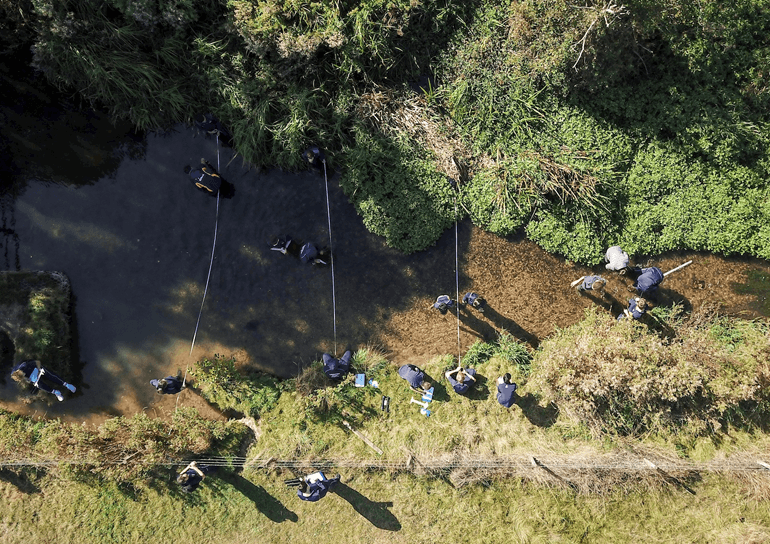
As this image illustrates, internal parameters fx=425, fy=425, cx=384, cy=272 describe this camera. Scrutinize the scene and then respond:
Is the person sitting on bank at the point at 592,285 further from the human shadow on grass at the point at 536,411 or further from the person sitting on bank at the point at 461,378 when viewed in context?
the person sitting on bank at the point at 461,378

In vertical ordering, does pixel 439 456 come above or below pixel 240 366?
below

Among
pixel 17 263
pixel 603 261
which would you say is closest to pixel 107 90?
pixel 17 263

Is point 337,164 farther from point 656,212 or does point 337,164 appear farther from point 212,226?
point 656,212

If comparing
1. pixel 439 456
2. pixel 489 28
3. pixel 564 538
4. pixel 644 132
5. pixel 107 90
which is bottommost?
pixel 564 538

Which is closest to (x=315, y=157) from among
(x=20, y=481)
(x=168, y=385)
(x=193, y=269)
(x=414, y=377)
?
(x=193, y=269)

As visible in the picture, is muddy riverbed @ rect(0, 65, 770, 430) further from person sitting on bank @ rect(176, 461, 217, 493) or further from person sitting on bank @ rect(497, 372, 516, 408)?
person sitting on bank @ rect(176, 461, 217, 493)

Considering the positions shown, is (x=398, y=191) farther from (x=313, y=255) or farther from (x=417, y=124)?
(x=313, y=255)
